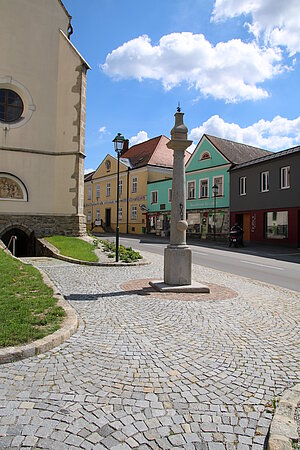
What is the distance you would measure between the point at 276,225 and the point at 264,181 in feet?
12.1

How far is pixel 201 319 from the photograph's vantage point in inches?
215

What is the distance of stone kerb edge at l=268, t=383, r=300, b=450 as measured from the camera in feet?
7.41

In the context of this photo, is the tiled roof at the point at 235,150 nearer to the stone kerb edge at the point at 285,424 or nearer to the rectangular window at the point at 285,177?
the rectangular window at the point at 285,177

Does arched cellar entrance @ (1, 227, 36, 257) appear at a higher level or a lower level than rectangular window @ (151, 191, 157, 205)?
lower

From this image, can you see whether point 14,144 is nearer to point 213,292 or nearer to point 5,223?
point 5,223

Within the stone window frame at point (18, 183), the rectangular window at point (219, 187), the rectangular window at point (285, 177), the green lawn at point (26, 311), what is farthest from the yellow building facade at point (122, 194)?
the green lawn at point (26, 311)

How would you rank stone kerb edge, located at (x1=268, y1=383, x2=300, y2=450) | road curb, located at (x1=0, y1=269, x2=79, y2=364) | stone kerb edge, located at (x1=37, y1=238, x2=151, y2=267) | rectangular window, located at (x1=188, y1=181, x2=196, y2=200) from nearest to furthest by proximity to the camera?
stone kerb edge, located at (x1=268, y1=383, x2=300, y2=450) → road curb, located at (x1=0, y1=269, x2=79, y2=364) → stone kerb edge, located at (x1=37, y1=238, x2=151, y2=267) → rectangular window, located at (x1=188, y1=181, x2=196, y2=200)

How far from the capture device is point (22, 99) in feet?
65.3

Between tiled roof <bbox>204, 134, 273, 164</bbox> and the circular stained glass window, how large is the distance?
1805 centimetres

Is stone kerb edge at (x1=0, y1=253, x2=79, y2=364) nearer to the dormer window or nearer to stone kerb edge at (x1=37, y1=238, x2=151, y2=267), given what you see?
stone kerb edge at (x1=37, y1=238, x2=151, y2=267)

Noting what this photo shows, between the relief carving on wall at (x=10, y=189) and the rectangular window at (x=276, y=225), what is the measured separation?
1755cm

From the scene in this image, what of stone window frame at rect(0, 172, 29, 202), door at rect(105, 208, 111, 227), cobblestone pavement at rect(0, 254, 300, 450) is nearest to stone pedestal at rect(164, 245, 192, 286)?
cobblestone pavement at rect(0, 254, 300, 450)

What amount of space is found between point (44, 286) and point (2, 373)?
3940mm

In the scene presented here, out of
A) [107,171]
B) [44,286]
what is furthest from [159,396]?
[107,171]
